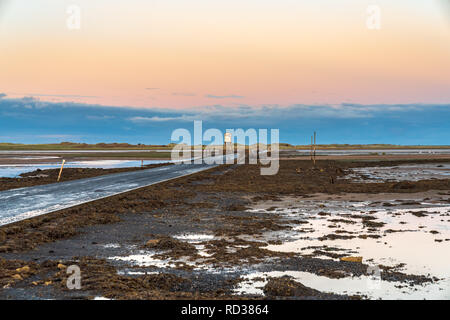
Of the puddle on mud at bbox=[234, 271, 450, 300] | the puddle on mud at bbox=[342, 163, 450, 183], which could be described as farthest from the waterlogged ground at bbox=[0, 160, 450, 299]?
the puddle on mud at bbox=[342, 163, 450, 183]

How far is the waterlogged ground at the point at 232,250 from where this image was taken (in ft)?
26.2

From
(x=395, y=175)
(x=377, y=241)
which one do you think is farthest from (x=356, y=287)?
(x=395, y=175)

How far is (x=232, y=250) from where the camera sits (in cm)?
1138

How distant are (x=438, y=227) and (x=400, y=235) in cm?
229

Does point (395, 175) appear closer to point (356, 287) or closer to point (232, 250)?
point (232, 250)

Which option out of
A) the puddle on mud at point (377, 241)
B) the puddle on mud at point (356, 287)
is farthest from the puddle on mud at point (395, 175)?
the puddle on mud at point (356, 287)

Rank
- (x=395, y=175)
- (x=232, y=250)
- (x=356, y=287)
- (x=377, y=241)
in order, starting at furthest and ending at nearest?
(x=395, y=175), (x=377, y=241), (x=232, y=250), (x=356, y=287)

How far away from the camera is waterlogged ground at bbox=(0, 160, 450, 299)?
26.2 feet

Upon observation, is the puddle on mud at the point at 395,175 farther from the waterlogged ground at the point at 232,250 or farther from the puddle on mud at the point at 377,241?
the puddle on mud at the point at 377,241

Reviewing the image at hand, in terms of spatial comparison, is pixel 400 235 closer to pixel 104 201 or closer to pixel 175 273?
pixel 175 273

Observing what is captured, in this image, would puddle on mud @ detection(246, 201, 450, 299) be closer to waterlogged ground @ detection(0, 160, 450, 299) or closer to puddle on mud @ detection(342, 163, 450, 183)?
waterlogged ground @ detection(0, 160, 450, 299)

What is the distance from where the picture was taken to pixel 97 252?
11.2 m

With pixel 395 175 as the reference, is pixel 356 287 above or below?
above
